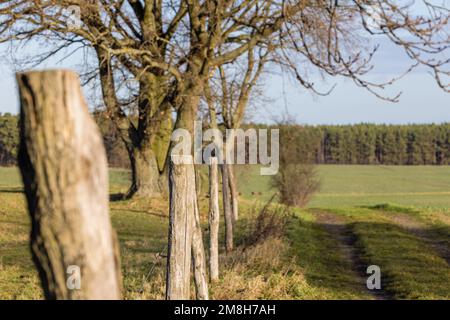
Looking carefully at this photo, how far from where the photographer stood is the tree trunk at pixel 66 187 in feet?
12.5

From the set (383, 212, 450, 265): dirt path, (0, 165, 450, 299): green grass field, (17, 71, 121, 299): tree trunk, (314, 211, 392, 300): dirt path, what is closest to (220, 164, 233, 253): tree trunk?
(0, 165, 450, 299): green grass field

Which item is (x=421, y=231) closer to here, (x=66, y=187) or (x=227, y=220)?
(x=227, y=220)

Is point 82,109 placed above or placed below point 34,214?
above

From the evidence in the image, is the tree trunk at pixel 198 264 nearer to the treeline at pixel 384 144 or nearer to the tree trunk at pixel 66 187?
the tree trunk at pixel 66 187

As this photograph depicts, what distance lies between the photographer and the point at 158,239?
797 inches

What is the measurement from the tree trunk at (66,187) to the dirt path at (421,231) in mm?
14126

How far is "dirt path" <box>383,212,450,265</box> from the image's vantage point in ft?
63.2

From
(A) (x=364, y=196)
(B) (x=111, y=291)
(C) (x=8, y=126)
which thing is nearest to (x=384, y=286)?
(B) (x=111, y=291)

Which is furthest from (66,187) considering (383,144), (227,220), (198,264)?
(383,144)

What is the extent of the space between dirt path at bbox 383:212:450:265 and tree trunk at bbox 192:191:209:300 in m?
8.53

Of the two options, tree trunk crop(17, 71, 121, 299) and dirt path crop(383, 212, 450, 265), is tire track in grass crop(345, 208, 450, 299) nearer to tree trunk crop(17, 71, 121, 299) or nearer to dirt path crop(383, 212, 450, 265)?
dirt path crop(383, 212, 450, 265)

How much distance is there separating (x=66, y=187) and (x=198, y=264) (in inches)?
250

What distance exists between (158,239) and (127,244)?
2129 mm

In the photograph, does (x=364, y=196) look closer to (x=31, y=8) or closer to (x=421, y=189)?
(x=421, y=189)
